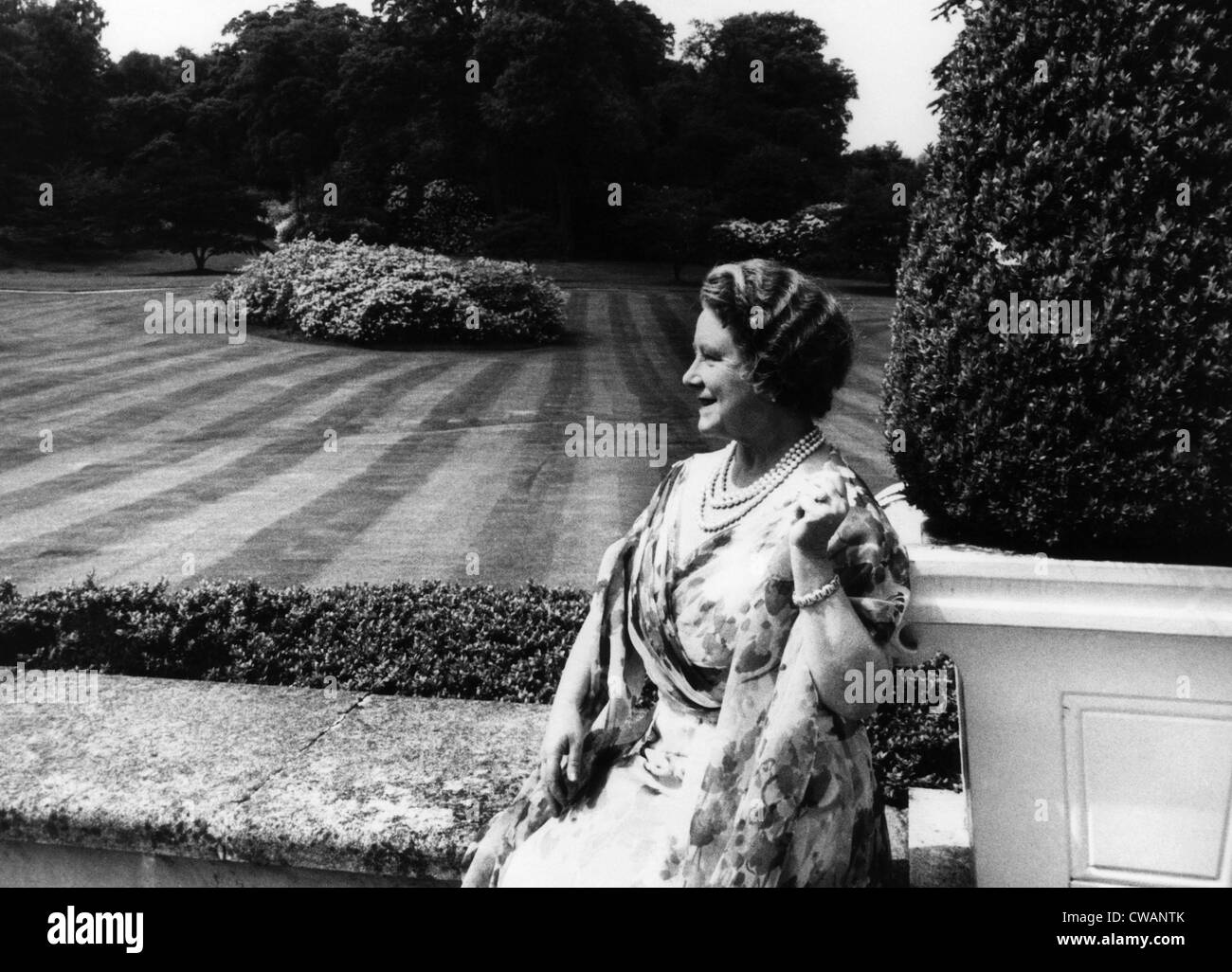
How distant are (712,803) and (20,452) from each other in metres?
3.41

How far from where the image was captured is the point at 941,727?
2920 millimetres

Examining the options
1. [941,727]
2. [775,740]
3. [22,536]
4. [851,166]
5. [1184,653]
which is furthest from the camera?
[22,536]

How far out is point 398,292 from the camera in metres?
4.09

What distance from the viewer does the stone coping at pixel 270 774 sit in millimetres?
2365

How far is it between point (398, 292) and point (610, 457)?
3.44 feet

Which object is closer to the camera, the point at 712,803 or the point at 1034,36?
the point at 712,803

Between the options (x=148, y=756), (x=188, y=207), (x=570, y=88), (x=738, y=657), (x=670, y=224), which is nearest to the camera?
(x=738, y=657)

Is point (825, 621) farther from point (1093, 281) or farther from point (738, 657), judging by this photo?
point (1093, 281)

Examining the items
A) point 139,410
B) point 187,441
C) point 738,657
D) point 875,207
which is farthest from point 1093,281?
point 139,410

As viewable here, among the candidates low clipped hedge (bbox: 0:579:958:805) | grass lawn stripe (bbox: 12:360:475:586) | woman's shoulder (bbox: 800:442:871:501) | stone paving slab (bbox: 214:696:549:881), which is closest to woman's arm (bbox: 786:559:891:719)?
woman's shoulder (bbox: 800:442:871:501)

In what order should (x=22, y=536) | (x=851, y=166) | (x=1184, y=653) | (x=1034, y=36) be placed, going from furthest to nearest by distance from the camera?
(x=22, y=536)
(x=851, y=166)
(x=1034, y=36)
(x=1184, y=653)
